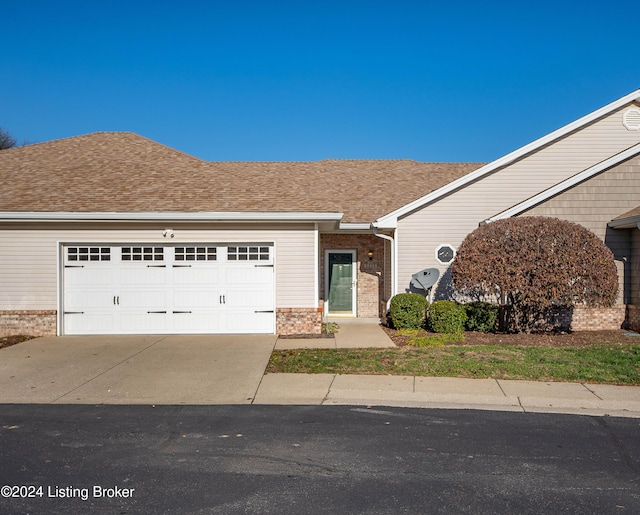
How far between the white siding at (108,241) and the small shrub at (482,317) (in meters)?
3.84

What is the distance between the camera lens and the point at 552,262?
485 inches

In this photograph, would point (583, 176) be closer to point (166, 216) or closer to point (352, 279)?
point (352, 279)

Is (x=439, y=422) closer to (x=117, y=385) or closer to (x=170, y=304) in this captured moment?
(x=117, y=385)

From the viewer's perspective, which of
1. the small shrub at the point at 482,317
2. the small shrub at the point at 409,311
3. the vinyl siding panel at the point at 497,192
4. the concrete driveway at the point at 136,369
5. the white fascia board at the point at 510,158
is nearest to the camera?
the concrete driveway at the point at 136,369

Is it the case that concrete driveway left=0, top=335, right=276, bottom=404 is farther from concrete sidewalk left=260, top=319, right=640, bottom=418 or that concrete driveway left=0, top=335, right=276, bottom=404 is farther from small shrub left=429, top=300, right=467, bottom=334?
small shrub left=429, top=300, right=467, bottom=334

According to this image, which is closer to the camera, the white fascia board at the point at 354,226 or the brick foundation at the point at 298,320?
the brick foundation at the point at 298,320

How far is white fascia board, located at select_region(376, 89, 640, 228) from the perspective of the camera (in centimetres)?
1538

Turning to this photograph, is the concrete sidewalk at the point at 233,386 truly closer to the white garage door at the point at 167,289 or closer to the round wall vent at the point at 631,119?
the white garage door at the point at 167,289

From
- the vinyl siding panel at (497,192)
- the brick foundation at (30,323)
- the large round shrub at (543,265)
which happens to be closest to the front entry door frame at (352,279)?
A: the vinyl siding panel at (497,192)

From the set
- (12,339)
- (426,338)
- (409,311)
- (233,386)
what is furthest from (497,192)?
(12,339)

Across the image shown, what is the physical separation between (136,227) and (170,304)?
78.7 inches

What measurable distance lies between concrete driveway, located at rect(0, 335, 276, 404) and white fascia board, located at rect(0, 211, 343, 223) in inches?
108

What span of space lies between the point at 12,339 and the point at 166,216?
444cm

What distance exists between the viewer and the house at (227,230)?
44.2 ft
